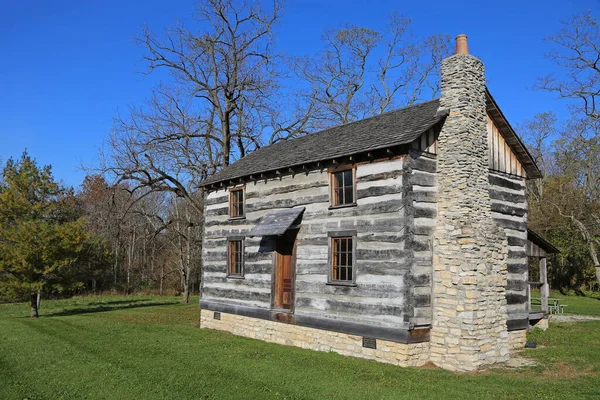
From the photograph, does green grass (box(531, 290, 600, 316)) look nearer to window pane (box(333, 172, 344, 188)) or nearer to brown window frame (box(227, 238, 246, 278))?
window pane (box(333, 172, 344, 188))

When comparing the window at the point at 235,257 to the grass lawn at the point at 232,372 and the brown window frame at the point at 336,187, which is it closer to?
the grass lawn at the point at 232,372

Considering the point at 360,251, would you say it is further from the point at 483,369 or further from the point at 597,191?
the point at 597,191

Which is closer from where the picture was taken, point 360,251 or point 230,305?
point 360,251

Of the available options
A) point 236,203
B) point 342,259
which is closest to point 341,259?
point 342,259

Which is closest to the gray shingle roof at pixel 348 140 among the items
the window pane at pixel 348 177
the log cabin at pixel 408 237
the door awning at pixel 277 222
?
the log cabin at pixel 408 237

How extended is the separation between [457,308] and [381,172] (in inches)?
151

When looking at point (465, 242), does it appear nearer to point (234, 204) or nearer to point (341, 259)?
point (341, 259)

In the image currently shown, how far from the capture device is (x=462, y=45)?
46.3 ft

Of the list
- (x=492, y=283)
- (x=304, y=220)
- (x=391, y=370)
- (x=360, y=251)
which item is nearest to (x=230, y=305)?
(x=304, y=220)

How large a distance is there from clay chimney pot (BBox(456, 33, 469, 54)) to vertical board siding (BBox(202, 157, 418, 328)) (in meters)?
3.44

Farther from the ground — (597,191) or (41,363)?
(597,191)

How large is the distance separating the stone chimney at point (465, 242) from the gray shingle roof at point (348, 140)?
88cm

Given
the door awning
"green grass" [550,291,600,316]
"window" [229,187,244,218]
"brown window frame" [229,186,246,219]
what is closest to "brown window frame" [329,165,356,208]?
the door awning

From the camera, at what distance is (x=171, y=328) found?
18.3 m
